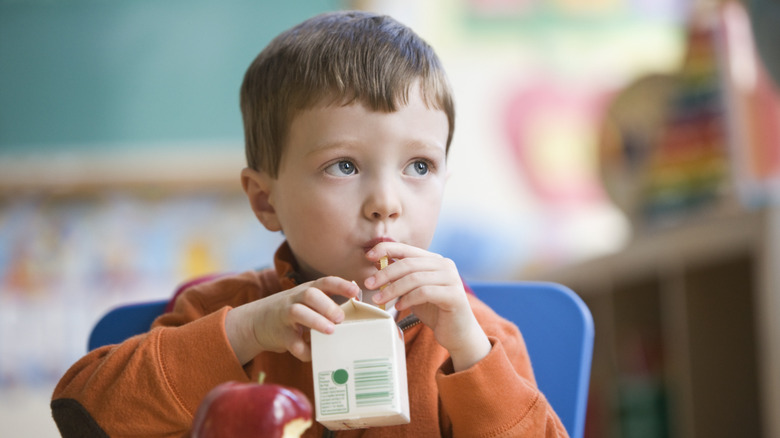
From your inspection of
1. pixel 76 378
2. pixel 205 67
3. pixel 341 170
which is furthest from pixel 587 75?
pixel 76 378

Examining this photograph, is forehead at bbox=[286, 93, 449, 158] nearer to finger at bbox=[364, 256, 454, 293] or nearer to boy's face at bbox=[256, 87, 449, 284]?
boy's face at bbox=[256, 87, 449, 284]

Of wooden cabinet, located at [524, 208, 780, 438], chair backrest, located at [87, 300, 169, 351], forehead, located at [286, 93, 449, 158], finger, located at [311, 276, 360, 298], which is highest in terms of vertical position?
forehead, located at [286, 93, 449, 158]

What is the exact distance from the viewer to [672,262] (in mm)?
1733

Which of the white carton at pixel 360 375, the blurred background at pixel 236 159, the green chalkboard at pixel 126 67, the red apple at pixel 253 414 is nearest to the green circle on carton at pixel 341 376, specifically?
the white carton at pixel 360 375

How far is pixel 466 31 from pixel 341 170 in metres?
2.34

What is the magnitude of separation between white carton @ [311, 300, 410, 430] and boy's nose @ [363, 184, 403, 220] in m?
0.21

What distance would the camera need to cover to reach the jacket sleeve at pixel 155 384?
0.71 meters

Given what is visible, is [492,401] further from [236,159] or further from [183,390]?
[236,159]

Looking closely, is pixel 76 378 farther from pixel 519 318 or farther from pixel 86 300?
pixel 86 300

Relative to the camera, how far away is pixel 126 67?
2.90 meters

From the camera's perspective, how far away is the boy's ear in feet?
3.12

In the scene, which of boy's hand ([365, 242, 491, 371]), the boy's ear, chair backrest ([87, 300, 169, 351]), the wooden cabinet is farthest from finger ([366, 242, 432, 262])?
the wooden cabinet

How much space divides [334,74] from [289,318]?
Result: 0.99 ft

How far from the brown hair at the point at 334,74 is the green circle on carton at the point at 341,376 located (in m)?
0.33
